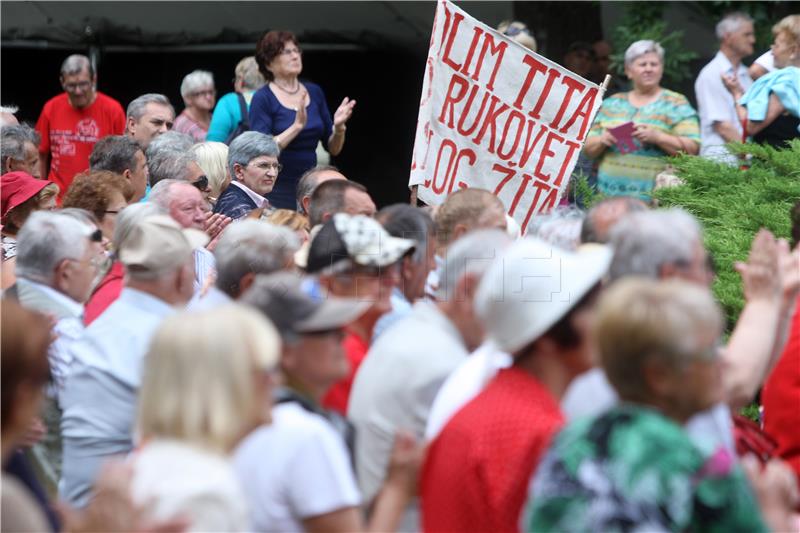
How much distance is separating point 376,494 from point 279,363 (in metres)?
0.56

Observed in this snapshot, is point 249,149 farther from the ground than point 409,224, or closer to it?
closer to it

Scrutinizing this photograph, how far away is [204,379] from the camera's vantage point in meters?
3.20

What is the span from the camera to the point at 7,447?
3.46 m

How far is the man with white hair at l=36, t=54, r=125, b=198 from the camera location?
35.8ft

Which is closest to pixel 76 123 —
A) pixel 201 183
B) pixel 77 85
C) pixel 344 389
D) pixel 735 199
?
pixel 77 85

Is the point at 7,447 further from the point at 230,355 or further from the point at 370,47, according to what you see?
the point at 370,47

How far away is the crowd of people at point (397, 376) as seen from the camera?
313 cm

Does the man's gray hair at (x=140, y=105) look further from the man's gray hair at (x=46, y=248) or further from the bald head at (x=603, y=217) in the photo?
the bald head at (x=603, y=217)

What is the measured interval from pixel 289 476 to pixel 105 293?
8.44 ft

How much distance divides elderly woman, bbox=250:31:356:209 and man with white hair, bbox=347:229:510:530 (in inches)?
215

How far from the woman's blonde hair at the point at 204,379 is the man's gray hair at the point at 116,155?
5235mm

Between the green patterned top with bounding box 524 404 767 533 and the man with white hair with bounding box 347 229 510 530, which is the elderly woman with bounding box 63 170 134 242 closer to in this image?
the man with white hair with bounding box 347 229 510 530

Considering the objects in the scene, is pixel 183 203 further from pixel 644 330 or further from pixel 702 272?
pixel 644 330

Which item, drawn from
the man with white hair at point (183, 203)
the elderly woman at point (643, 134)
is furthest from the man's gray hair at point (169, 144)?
the elderly woman at point (643, 134)
